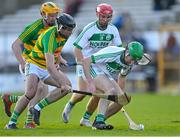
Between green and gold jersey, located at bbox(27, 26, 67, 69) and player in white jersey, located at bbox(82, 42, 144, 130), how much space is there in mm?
520

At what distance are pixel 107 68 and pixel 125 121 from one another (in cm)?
250

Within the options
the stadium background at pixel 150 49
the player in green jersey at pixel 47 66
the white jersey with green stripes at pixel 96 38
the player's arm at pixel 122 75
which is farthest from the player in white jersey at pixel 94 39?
the stadium background at pixel 150 49

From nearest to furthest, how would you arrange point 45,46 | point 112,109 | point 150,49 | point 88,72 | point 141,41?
point 45,46 < point 88,72 < point 112,109 < point 141,41 < point 150,49

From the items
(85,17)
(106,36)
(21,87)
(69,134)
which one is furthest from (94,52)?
(85,17)

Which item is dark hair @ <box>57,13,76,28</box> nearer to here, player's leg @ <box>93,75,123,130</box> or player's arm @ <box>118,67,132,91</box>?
player's leg @ <box>93,75,123,130</box>

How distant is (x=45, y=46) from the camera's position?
13.8m

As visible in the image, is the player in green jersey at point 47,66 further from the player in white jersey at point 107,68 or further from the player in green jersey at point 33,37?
the player in white jersey at point 107,68

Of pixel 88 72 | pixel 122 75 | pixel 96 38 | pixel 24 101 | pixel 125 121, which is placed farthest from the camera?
pixel 125 121

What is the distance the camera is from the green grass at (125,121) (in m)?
13.3

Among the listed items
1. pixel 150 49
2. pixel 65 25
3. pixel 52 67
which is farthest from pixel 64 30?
pixel 150 49

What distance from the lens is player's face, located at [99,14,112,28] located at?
577 inches

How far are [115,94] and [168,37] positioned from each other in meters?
14.9

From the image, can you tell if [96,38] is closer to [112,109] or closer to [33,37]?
[33,37]

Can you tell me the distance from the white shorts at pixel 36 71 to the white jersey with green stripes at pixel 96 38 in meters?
1.10
